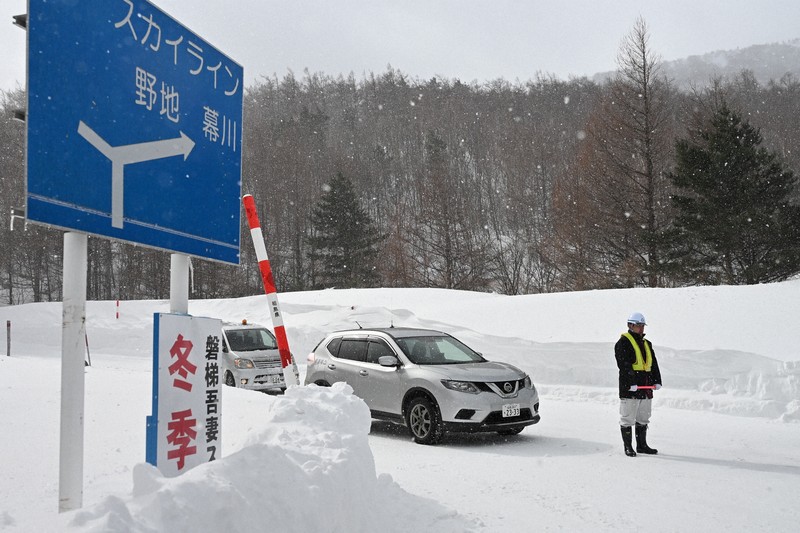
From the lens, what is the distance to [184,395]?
409cm

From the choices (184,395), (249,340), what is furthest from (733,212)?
(184,395)

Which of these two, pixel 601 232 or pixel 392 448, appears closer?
pixel 392 448

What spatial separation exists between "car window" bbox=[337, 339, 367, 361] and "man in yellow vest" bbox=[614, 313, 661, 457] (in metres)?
4.04

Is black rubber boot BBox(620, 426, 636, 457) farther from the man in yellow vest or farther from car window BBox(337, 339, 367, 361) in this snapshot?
car window BBox(337, 339, 367, 361)

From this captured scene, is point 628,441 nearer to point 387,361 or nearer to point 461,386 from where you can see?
point 461,386

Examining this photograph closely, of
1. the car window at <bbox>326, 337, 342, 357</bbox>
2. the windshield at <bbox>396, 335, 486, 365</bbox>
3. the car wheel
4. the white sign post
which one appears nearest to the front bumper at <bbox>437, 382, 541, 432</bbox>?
the car wheel

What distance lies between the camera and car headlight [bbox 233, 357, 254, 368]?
578 inches

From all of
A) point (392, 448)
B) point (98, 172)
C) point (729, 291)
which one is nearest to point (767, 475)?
point (392, 448)

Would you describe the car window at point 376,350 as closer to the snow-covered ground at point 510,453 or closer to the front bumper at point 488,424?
the snow-covered ground at point 510,453

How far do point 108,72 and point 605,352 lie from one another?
535 inches

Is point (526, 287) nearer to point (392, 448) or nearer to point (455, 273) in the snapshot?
point (455, 273)

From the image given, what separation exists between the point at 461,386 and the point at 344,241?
3937 centimetres

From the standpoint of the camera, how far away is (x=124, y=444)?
645cm

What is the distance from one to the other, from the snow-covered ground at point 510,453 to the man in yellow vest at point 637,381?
422 mm
